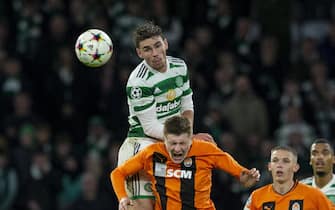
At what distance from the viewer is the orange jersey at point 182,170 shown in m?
9.56

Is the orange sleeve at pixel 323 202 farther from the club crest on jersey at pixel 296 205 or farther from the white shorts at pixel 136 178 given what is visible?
the white shorts at pixel 136 178

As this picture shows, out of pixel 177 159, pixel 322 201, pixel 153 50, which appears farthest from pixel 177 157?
pixel 322 201

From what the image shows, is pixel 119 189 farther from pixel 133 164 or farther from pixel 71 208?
pixel 71 208

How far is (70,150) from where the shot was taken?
1552cm

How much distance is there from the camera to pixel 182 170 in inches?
377

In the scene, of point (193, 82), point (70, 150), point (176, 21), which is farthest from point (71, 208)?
point (176, 21)

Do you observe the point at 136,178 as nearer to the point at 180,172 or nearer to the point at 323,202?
the point at 180,172

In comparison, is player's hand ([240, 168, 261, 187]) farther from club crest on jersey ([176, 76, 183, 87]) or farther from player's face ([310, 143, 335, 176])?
player's face ([310, 143, 335, 176])

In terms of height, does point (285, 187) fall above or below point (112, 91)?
below

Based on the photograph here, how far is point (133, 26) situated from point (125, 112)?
166 centimetres

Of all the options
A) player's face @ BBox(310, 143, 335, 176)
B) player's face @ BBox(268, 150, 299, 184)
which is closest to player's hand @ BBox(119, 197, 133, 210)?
player's face @ BBox(268, 150, 299, 184)

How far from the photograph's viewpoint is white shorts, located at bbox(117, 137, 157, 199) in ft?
32.2

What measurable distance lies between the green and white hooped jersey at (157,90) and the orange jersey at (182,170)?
1.33 feet

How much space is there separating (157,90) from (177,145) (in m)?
0.67
